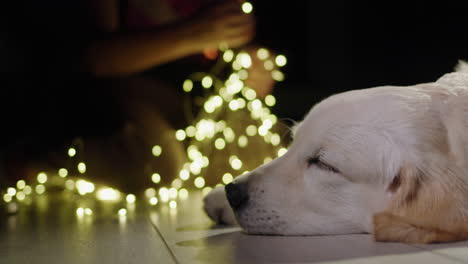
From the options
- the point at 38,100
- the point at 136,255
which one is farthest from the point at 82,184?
the point at 38,100

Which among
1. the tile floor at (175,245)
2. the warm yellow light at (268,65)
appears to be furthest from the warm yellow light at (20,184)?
the warm yellow light at (268,65)

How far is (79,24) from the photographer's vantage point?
4.48 m

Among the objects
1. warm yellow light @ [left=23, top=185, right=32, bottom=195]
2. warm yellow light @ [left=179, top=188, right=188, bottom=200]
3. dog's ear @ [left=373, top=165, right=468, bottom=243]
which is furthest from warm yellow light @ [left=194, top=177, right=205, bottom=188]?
dog's ear @ [left=373, top=165, right=468, bottom=243]

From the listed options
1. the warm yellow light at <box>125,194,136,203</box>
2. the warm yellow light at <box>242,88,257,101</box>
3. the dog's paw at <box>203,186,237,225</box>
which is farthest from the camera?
the warm yellow light at <box>242,88,257,101</box>

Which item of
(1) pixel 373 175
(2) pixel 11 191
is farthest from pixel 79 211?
(1) pixel 373 175

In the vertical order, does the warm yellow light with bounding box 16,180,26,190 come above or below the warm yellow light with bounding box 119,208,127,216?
above

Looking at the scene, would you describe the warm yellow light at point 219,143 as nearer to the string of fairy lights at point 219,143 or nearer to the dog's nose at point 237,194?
the string of fairy lights at point 219,143

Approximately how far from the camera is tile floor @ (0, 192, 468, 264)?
170 centimetres

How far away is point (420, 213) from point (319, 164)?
39 cm

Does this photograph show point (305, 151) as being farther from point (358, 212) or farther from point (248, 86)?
point (248, 86)

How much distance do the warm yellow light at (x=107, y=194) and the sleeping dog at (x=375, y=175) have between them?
1467 mm

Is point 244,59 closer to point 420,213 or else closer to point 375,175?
point 375,175

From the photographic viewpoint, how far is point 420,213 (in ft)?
5.95

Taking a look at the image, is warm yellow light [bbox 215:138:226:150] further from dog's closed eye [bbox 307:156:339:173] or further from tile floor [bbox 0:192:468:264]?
dog's closed eye [bbox 307:156:339:173]
